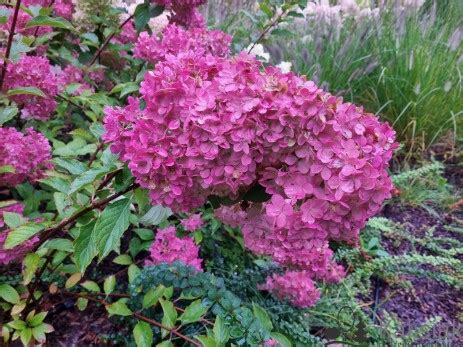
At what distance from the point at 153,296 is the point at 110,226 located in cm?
46

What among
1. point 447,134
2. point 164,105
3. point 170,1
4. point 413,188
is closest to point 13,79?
point 170,1

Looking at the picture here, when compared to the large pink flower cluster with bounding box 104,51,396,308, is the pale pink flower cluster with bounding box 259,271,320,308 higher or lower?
lower

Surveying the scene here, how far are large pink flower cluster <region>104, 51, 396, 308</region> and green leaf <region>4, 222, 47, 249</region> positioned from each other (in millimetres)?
481

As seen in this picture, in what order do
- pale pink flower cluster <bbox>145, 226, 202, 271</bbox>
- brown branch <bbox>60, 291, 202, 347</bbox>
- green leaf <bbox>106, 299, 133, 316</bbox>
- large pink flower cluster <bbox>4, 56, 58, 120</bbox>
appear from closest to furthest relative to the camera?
1. brown branch <bbox>60, 291, 202, 347</bbox>
2. green leaf <bbox>106, 299, 133, 316</bbox>
3. large pink flower cluster <bbox>4, 56, 58, 120</bbox>
4. pale pink flower cluster <bbox>145, 226, 202, 271</bbox>

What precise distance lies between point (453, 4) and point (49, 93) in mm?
5045

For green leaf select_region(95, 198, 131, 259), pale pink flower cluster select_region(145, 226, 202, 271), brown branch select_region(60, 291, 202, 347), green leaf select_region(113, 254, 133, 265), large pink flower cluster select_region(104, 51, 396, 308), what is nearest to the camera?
large pink flower cluster select_region(104, 51, 396, 308)

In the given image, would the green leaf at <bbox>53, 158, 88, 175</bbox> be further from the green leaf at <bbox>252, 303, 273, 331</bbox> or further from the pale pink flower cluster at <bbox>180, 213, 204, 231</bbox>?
the pale pink flower cluster at <bbox>180, 213, 204, 231</bbox>

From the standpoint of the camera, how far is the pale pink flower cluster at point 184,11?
194 centimetres

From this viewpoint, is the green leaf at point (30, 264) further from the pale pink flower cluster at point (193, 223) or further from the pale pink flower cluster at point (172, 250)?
the pale pink flower cluster at point (193, 223)

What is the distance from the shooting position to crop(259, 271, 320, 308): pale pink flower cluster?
1809mm

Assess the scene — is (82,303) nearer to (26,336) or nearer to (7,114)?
(26,336)

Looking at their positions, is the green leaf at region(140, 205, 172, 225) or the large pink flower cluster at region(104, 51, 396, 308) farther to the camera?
the green leaf at region(140, 205, 172, 225)

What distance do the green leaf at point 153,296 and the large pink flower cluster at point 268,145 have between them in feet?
1.73

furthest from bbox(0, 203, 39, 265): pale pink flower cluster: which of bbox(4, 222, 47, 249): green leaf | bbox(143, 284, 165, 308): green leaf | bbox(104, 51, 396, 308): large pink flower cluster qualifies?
bbox(104, 51, 396, 308): large pink flower cluster
